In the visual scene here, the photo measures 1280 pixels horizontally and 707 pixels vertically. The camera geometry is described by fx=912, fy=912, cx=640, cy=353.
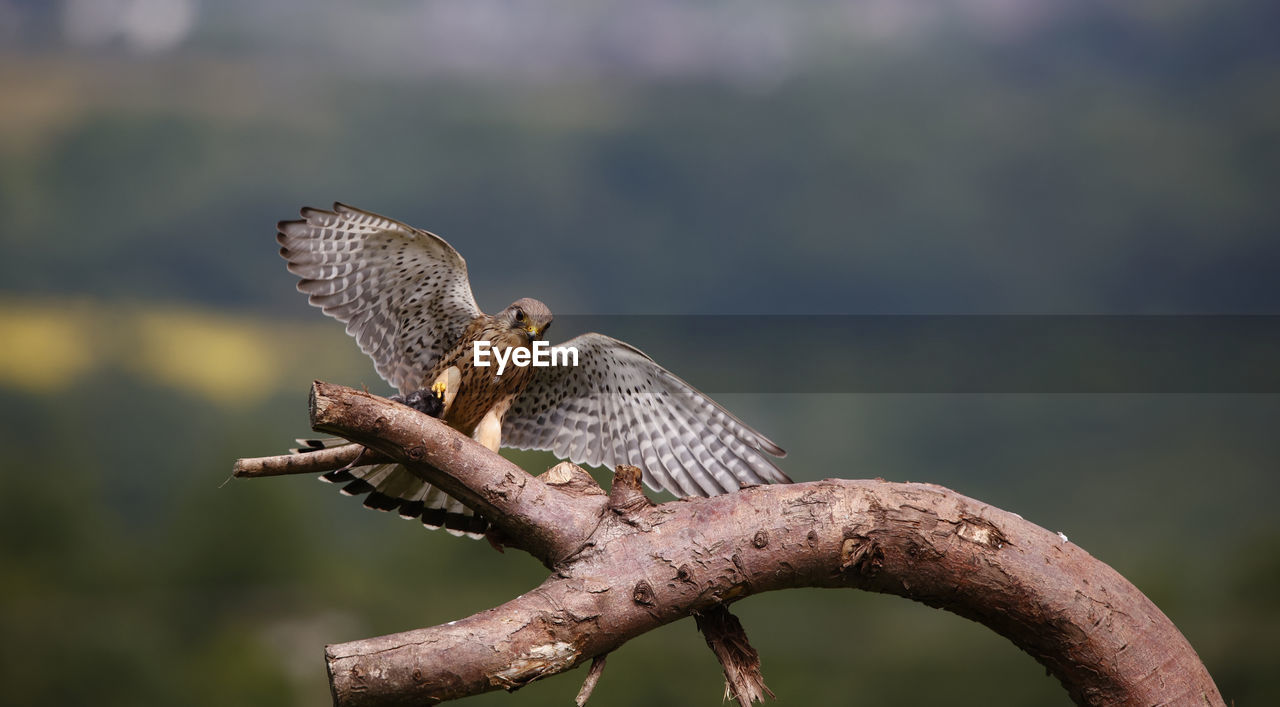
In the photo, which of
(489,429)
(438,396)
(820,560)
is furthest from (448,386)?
(820,560)

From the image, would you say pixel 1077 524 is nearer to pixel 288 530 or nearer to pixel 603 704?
pixel 603 704

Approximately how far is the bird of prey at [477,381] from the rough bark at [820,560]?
59cm

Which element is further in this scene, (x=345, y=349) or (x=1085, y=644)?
(x=345, y=349)

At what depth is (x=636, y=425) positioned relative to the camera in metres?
2.83

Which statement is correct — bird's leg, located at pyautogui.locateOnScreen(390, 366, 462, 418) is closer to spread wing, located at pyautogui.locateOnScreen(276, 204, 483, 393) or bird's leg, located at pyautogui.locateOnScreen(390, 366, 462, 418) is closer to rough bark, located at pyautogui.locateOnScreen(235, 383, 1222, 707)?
spread wing, located at pyautogui.locateOnScreen(276, 204, 483, 393)

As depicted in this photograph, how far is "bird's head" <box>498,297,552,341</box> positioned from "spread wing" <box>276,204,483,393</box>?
157 mm

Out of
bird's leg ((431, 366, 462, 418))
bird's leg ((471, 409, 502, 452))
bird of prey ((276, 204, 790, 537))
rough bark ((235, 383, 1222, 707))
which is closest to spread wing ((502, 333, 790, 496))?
bird of prey ((276, 204, 790, 537))

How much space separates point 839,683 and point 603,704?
3.45ft

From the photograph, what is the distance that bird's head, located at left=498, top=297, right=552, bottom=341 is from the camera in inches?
99.2

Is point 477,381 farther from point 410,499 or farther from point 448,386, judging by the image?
point 410,499

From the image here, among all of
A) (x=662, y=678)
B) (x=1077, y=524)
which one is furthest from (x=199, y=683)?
(x=1077, y=524)

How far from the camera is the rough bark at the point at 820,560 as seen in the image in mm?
1968

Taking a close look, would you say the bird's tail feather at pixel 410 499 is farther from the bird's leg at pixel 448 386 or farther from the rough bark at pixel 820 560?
the rough bark at pixel 820 560

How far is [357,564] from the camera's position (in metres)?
4.16
